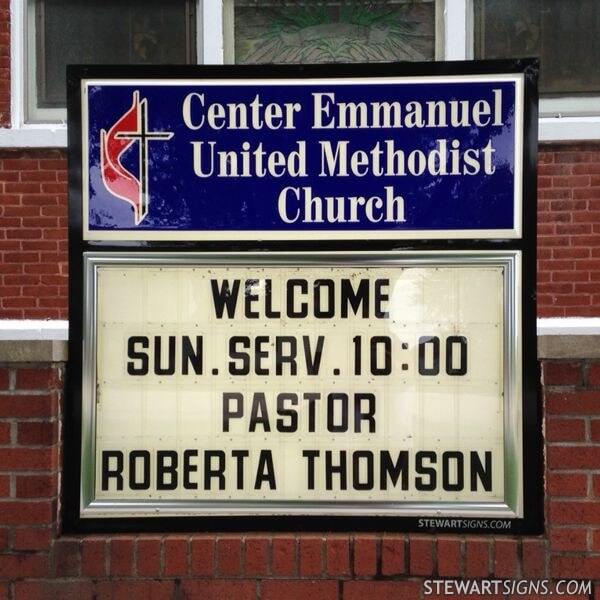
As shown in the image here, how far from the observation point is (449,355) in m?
3.10

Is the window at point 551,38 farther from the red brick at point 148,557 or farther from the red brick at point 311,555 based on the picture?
the red brick at point 148,557

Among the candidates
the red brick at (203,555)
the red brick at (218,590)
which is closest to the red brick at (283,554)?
the red brick at (218,590)

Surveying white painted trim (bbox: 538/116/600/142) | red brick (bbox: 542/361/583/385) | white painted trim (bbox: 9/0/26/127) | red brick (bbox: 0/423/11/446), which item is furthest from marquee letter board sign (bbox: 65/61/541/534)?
white painted trim (bbox: 9/0/26/127)

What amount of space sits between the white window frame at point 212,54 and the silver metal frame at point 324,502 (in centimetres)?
188

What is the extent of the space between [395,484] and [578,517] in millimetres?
795

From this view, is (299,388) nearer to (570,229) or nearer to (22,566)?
(22,566)

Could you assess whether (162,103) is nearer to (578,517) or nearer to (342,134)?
(342,134)

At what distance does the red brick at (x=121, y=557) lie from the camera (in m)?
3.20

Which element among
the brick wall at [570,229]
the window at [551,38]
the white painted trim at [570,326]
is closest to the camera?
the white painted trim at [570,326]

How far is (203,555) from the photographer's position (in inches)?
126

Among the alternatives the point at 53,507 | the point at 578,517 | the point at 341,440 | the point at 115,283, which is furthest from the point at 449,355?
the point at 53,507

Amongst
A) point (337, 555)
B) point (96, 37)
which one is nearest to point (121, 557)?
point (337, 555)

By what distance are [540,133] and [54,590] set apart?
142 inches

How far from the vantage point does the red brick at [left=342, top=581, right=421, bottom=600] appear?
3197 millimetres
